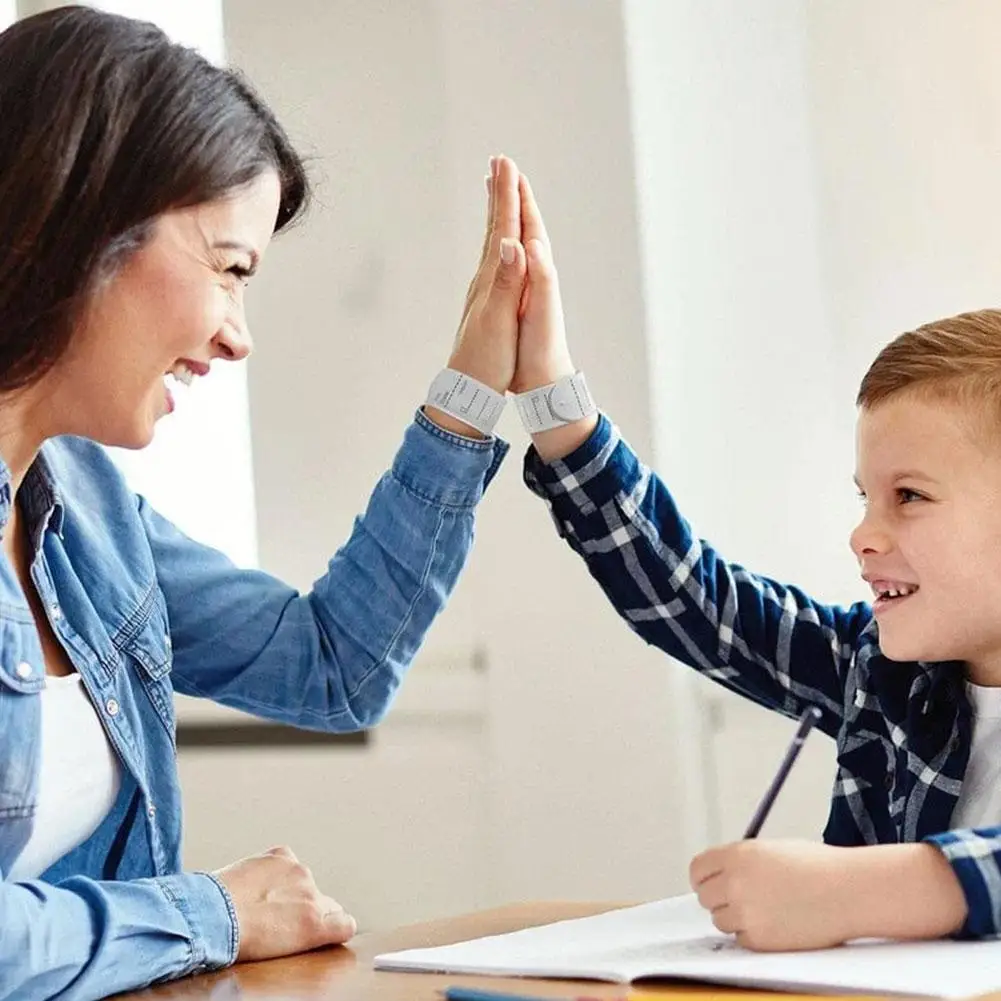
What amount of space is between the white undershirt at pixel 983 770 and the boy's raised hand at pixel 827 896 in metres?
0.24

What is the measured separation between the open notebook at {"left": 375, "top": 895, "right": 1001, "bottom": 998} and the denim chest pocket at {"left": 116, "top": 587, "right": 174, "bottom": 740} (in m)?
0.36

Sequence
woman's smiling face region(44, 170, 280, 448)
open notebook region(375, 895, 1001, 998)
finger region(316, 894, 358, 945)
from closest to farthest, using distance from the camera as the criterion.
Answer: open notebook region(375, 895, 1001, 998)
finger region(316, 894, 358, 945)
woman's smiling face region(44, 170, 280, 448)

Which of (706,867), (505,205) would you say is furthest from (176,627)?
(706,867)

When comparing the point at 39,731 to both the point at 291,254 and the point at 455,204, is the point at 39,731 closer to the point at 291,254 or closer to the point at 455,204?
the point at 455,204

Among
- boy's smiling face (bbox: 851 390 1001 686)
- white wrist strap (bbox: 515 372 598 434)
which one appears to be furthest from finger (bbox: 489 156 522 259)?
boy's smiling face (bbox: 851 390 1001 686)

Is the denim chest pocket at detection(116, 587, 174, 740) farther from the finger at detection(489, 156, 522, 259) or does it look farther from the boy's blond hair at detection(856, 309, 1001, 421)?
the boy's blond hair at detection(856, 309, 1001, 421)

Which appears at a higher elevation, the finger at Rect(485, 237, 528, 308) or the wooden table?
the finger at Rect(485, 237, 528, 308)

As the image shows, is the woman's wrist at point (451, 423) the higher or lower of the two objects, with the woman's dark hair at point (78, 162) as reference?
lower

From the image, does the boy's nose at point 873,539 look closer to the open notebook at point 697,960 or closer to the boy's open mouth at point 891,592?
the boy's open mouth at point 891,592

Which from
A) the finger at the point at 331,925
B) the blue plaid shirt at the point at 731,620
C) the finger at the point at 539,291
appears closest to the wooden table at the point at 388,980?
the finger at the point at 331,925

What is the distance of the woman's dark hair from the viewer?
1113 mm

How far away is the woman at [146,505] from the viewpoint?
1.08 m

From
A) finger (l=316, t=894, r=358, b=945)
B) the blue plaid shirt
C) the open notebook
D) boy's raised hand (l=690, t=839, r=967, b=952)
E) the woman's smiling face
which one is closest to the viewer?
the open notebook

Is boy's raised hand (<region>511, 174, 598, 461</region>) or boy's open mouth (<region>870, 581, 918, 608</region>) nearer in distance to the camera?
boy's open mouth (<region>870, 581, 918, 608</region>)
